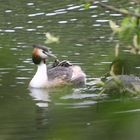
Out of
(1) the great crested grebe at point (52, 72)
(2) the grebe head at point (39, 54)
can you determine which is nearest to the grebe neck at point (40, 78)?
(1) the great crested grebe at point (52, 72)

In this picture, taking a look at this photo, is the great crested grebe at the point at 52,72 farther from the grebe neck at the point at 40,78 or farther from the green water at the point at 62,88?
the green water at the point at 62,88

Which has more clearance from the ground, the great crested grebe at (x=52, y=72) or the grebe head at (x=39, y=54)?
the grebe head at (x=39, y=54)

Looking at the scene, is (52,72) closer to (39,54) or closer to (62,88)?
(39,54)

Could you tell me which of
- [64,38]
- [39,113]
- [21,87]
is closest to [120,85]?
[39,113]

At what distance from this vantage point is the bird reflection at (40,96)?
35.2ft

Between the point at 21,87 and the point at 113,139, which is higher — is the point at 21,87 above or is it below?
below

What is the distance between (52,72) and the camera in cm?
1291

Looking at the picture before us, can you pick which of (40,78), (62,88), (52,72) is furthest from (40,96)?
(52,72)

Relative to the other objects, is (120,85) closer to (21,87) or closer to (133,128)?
(133,128)

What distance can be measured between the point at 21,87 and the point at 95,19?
606cm

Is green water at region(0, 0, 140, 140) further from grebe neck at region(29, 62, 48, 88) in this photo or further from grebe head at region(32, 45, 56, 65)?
grebe head at region(32, 45, 56, 65)

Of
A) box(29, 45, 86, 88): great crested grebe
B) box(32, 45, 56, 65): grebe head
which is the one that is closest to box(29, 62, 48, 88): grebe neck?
box(29, 45, 86, 88): great crested grebe

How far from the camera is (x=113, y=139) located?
5902 millimetres

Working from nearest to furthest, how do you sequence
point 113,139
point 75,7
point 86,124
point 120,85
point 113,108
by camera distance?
point 113,108 < point 120,85 < point 113,139 < point 86,124 < point 75,7
